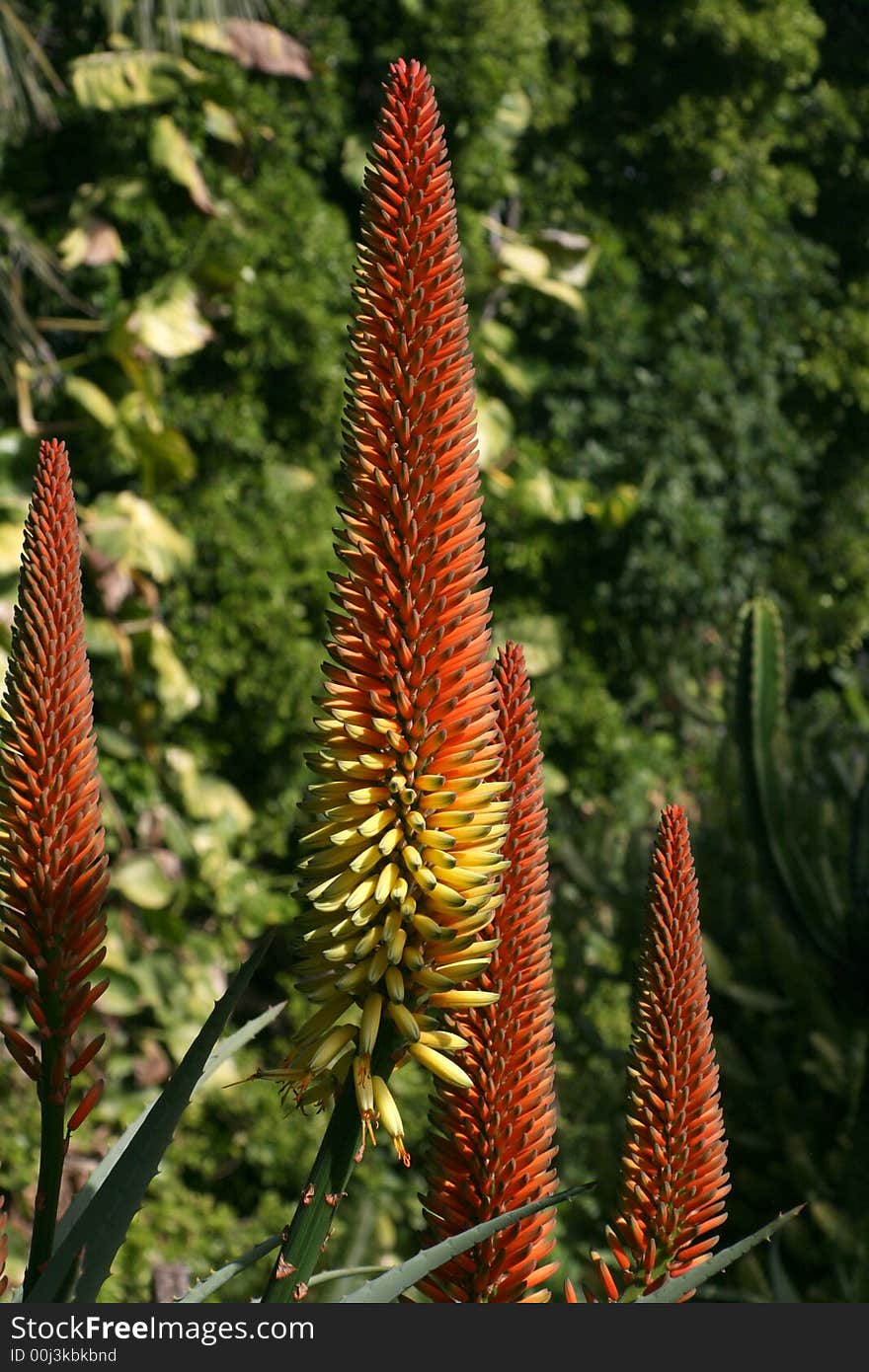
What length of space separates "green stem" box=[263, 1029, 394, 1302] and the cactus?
7.41 feet

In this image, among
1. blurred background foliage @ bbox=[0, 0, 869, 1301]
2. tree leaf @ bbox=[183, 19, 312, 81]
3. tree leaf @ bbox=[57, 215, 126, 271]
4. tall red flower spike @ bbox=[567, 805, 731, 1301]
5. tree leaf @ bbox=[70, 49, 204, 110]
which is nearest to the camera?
tall red flower spike @ bbox=[567, 805, 731, 1301]

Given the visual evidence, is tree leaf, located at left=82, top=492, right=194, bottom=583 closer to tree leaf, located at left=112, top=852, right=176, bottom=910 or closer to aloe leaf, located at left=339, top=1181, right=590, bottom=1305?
tree leaf, located at left=112, top=852, right=176, bottom=910

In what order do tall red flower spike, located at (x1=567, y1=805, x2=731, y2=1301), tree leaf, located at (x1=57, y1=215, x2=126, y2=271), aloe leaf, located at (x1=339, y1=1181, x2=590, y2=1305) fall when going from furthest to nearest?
tree leaf, located at (x1=57, y1=215, x2=126, y2=271) → tall red flower spike, located at (x1=567, y1=805, x2=731, y2=1301) → aloe leaf, located at (x1=339, y1=1181, x2=590, y2=1305)

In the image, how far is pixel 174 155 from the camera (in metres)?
4.30

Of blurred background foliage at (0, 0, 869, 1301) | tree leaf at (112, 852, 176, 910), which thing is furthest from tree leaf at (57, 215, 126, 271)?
tree leaf at (112, 852, 176, 910)

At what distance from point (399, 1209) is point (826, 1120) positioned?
1.64 meters

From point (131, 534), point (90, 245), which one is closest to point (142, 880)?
point (131, 534)

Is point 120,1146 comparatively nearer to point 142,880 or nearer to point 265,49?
point 142,880

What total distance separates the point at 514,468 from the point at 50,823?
16.1 feet

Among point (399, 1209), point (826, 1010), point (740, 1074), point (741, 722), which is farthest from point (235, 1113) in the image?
point (741, 722)

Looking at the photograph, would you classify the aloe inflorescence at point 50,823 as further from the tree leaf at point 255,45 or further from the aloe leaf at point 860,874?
the tree leaf at point 255,45

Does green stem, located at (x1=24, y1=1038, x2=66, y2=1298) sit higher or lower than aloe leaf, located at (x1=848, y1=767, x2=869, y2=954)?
higher

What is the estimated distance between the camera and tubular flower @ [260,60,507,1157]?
666 mm

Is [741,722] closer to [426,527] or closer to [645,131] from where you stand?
[426,527]
